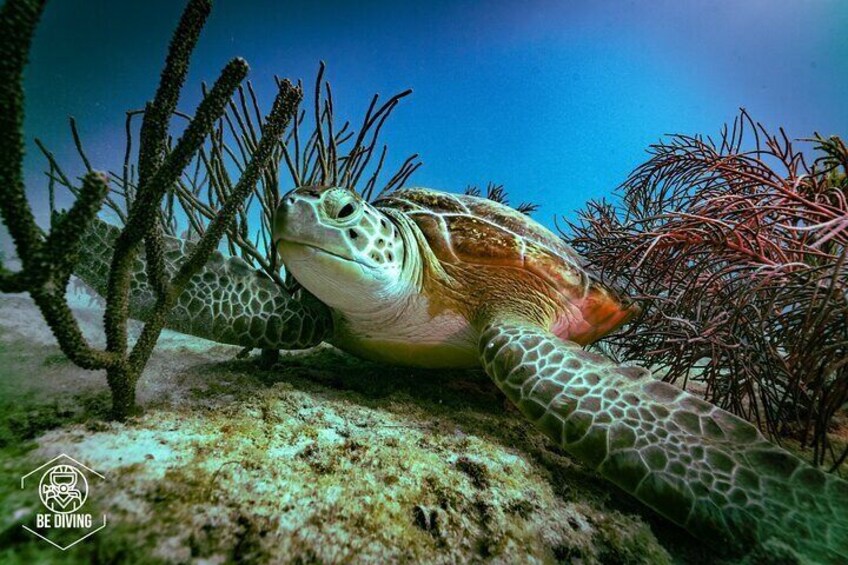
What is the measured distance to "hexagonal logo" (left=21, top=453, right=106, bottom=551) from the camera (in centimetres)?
72

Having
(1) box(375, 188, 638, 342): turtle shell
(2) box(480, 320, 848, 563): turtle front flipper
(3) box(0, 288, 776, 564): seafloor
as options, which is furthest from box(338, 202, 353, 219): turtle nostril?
(2) box(480, 320, 848, 563): turtle front flipper

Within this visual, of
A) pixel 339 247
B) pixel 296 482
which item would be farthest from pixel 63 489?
pixel 339 247

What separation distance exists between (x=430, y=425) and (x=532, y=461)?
19.2 inches

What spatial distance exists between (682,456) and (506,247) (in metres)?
1.47

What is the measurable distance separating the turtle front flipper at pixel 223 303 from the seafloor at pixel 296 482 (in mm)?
346

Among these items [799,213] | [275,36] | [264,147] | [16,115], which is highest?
[275,36]

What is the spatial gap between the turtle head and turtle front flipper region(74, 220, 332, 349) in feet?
1.24

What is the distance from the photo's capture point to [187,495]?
851 millimetres

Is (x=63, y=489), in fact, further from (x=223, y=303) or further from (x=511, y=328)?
(x=511, y=328)

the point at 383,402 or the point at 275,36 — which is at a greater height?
the point at 275,36

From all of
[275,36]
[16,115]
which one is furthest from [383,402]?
[275,36]

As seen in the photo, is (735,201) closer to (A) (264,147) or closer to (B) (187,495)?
(A) (264,147)

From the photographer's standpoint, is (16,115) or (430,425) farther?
(430,425)

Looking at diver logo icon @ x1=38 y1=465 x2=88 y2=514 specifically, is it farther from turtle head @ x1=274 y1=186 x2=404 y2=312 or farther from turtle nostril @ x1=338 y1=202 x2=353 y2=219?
turtle nostril @ x1=338 y1=202 x2=353 y2=219
